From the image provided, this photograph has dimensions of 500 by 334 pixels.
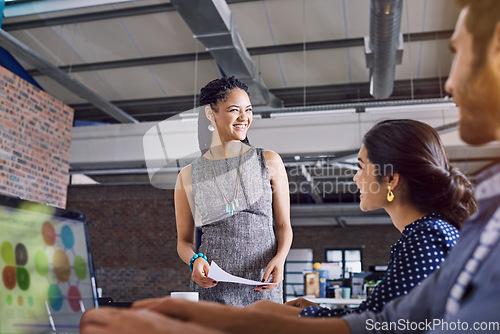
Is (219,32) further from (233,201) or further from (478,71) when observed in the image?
(478,71)

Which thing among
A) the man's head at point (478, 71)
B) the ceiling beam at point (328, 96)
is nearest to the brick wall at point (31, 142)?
the ceiling beam at point (328, 96)

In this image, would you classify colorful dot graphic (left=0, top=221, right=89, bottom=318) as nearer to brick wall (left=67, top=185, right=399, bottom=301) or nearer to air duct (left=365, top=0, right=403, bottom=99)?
air duct (left=365, top=0, right=403, bottom=99)

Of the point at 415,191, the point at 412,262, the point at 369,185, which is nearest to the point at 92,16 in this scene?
the point at 369,185

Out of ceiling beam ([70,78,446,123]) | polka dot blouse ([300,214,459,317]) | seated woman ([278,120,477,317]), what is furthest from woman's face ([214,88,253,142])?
ceiling beam ([70,78,446,123])

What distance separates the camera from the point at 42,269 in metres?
0.62

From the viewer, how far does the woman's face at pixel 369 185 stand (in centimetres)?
96

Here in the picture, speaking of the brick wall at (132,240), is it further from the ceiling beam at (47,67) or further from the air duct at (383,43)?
the air duct at (383,43)

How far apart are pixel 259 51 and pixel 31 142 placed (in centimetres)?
313

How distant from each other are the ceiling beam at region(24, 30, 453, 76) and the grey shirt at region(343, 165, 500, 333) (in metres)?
5.62

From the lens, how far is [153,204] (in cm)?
1112

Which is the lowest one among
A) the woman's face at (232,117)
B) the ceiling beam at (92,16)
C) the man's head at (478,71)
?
the man's head at (478,71)

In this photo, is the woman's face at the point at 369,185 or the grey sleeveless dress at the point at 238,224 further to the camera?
the grey sleeveless dress at the point at 238,224

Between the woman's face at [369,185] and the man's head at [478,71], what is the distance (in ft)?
1.55

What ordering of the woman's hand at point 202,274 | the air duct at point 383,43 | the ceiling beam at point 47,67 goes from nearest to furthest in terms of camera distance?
the woman's hand at point 202,274 → the air duct at point 383,43 → the ceiling beam at point 47,67
